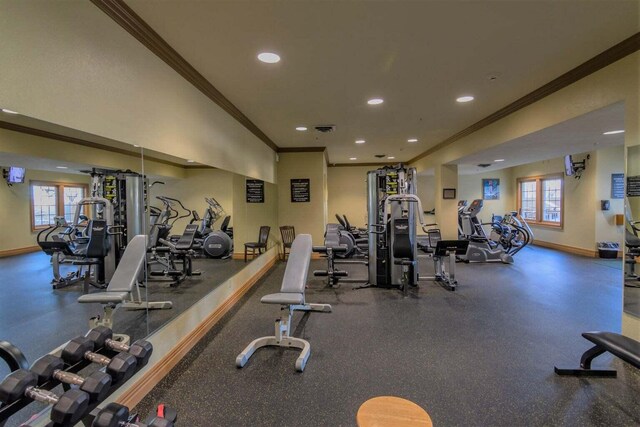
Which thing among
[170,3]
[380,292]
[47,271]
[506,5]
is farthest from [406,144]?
[47,271]

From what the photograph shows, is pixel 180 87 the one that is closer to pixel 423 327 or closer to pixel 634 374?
pixel 423 327

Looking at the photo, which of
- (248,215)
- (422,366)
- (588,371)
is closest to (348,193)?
(248,215)

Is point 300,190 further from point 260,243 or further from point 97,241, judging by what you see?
point 97,241

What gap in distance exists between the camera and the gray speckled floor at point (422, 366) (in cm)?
211

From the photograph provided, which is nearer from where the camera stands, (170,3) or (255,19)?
(170,3)

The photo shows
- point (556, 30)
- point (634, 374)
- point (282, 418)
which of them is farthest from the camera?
point (634, 374)

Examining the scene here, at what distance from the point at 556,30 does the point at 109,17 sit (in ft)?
9.98

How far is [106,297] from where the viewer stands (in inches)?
89.0

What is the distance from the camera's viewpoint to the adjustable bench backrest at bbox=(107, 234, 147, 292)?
242 centimetres

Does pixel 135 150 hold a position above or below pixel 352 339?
above

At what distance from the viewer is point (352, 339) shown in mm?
3238

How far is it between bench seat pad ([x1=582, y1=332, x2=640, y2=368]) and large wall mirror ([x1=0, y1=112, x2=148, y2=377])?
3.34 m

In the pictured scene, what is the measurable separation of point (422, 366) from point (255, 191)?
12.8 ft

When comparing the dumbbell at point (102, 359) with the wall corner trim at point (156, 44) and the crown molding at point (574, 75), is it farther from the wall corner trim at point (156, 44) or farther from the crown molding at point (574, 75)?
the crown molding at point (574, 75)
